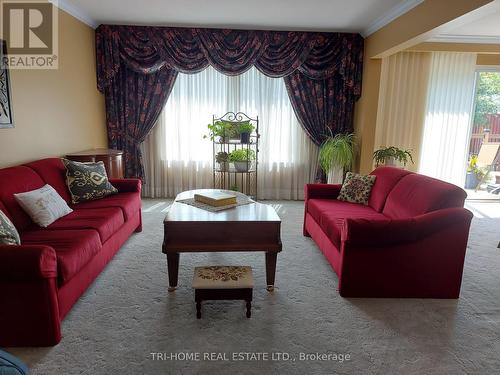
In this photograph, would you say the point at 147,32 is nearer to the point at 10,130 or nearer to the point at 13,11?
the point at 13,11

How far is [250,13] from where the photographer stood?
13.9 ft

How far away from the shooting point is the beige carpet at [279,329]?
6.24 feet

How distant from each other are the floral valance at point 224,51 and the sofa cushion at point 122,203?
2.11 metres

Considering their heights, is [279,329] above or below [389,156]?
below

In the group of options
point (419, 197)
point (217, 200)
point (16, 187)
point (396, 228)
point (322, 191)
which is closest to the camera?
point (396, 228)

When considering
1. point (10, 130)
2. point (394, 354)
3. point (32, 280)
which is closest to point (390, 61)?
point (394, 354)

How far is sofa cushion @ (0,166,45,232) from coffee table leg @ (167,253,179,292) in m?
1.14

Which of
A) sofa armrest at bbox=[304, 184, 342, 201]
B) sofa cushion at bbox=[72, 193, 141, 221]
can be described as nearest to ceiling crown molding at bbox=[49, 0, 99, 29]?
sofa cushion at bbox=[72, 193, 141, 221]

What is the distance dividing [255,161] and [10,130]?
10.5ft

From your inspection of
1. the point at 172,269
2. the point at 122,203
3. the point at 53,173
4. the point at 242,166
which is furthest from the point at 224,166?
the point at 172,269

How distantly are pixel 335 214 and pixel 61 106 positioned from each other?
10.4ft

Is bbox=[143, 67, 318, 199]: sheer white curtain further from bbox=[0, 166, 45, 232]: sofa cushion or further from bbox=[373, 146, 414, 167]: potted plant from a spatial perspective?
bbox=[0, 166, 45, 232]: sofa cushion

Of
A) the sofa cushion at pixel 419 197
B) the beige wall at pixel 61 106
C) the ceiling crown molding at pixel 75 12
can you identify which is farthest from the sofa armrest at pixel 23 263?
the ceiling crown molding at pixel 75 12

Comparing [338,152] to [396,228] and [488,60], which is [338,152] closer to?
[396,228]
